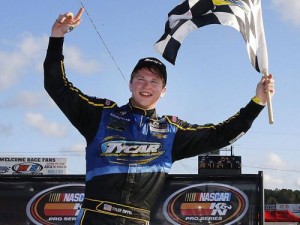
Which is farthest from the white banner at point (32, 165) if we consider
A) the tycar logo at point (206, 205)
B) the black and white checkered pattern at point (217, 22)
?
the black and white checkered pattern at point (217, 22)

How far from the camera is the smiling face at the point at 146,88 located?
3.74 m

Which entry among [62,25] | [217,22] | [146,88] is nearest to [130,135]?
[146,88]

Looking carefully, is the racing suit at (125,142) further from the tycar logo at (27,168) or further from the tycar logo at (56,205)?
the tycar logo at (27,168)

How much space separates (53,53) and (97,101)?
41 cm

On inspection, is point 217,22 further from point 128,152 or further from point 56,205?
point 56,205

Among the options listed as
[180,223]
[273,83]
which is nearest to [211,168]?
[180,223]

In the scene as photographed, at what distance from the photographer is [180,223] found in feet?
21.0

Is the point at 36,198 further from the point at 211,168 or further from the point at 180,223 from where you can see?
the point at 211,168

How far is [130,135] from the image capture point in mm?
3643

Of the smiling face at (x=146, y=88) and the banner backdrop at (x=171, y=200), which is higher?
the smiling face at (x=146, y=88)

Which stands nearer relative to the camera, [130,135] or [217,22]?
[130,135]

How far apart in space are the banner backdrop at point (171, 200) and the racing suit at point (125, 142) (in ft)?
8.46

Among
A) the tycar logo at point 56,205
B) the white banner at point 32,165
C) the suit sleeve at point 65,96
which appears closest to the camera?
the suit sleeve at point 65,96

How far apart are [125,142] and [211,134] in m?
0.60
